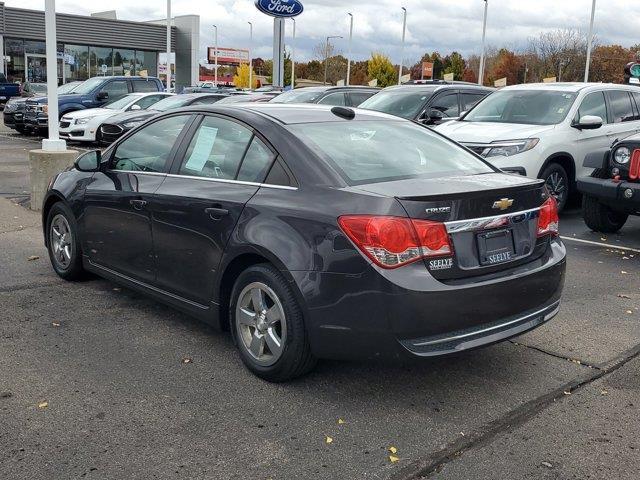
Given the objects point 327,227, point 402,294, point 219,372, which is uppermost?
point 327,227

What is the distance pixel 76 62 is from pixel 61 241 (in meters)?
42.3

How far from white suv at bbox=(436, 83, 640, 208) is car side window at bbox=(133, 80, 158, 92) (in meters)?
13.6

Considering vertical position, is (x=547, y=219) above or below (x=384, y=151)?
below

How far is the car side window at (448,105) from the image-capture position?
12.1m

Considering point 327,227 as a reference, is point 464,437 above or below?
below

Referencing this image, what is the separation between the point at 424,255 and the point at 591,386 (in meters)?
1.38

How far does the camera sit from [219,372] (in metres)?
4.11

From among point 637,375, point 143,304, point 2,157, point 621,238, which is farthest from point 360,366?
point 2,157

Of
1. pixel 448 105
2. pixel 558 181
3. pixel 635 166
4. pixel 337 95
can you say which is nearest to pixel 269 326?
pixel 635 166

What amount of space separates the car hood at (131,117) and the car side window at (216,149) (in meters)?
12.5

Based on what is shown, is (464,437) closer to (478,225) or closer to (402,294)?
(402,294)

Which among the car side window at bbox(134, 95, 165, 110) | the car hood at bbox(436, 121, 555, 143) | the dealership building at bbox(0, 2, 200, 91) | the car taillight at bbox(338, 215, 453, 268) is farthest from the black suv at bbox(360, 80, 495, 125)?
the dealership building at bbox(0, 2, 200, 91)

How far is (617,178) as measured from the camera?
24.9 feet

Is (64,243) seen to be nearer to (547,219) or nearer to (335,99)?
(547,219)
